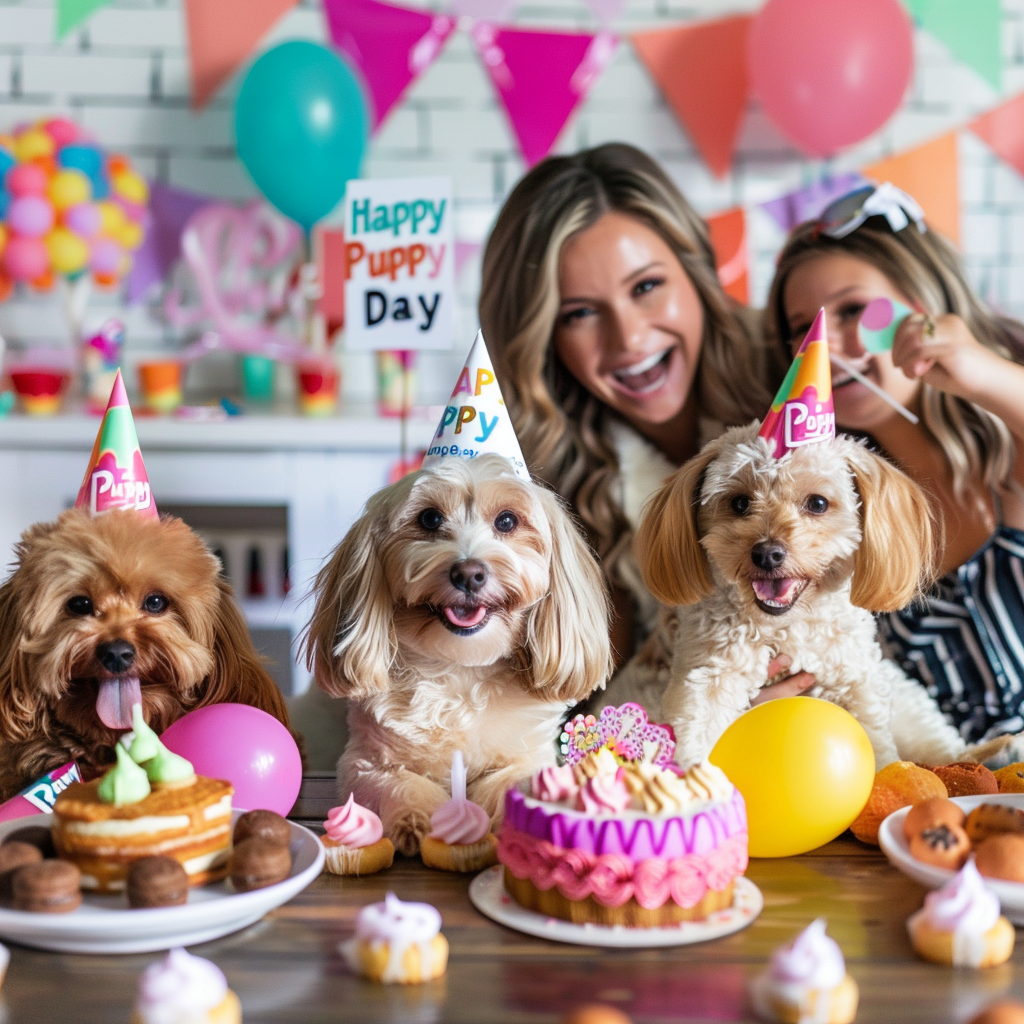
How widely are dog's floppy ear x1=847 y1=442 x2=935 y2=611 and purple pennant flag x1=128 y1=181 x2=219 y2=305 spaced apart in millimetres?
4006

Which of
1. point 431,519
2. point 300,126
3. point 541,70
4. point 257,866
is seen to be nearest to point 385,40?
point 541,70

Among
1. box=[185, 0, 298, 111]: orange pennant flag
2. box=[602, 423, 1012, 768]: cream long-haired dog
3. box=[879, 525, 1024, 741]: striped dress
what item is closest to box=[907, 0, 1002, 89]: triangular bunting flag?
box=[185, 0, 298, 111]: orange pennant flag

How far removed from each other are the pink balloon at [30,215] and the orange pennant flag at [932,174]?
11.5 ft

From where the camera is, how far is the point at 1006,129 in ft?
16.9

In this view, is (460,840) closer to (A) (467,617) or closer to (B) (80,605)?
(A) (467,617)

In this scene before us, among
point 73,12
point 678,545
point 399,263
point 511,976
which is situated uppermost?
point 73,12

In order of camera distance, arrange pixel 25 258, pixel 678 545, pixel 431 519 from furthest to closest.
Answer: pixel 25 258
pixel 678 545
pixel 431 519

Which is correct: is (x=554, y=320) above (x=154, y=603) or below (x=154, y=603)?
above

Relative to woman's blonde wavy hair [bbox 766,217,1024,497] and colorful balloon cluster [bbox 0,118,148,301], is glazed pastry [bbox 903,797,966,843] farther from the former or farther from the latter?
colorful balloon cluster [bbox 0,118,148,301]

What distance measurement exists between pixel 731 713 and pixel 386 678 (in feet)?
1.86

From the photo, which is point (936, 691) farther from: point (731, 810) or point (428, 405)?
point (428, 405)

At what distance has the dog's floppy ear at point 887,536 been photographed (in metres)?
1.67

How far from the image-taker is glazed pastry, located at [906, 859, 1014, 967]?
3.69 feet

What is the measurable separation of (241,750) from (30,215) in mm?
3417
